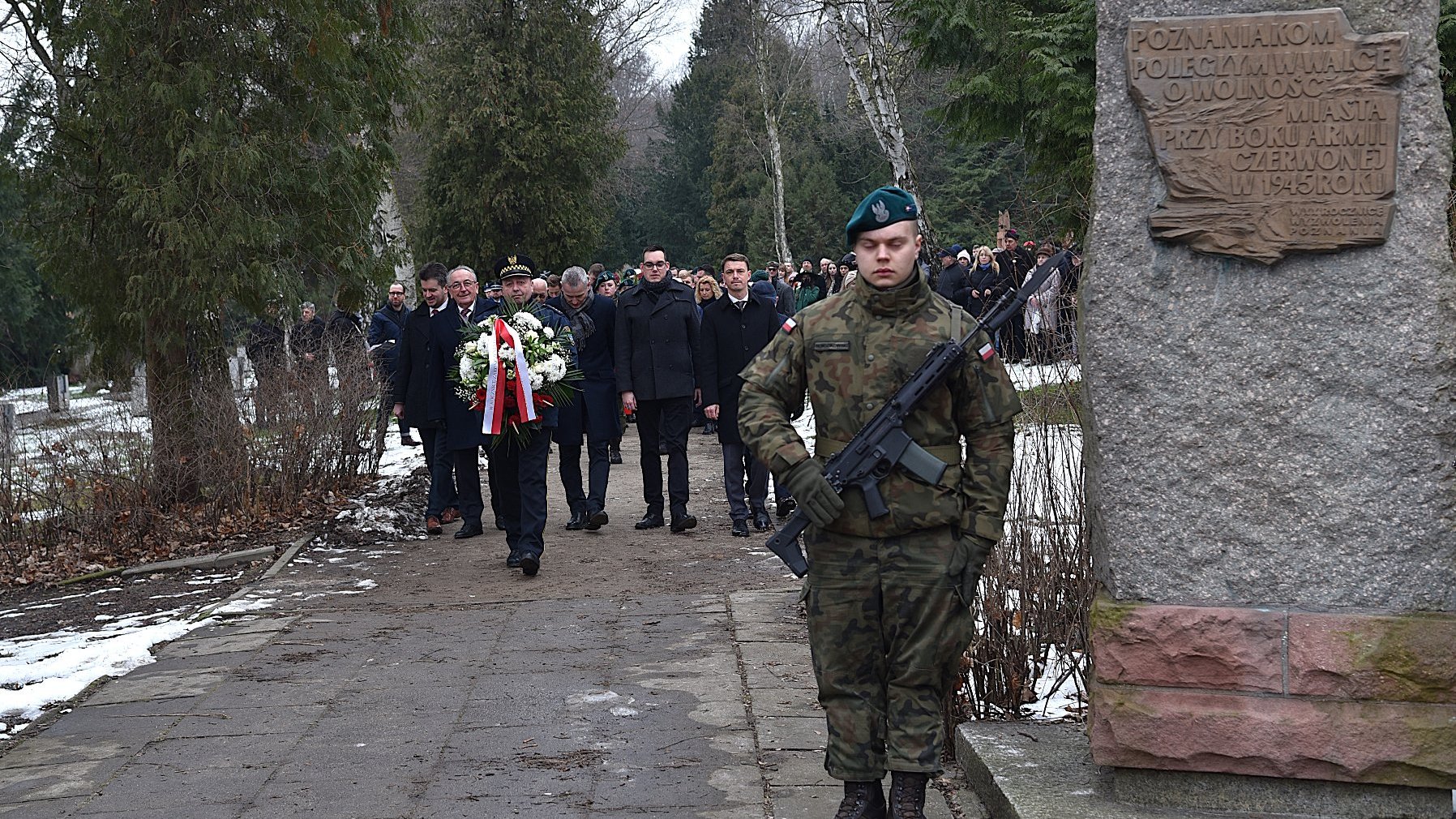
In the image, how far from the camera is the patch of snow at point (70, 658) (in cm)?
642

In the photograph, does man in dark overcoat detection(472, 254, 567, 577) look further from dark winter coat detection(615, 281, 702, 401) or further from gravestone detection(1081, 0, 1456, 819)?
gravestone detection(1081, 0, 1456, 819)

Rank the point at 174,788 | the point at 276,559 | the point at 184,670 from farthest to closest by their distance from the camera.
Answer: the point at 276,559, the point at 184,670, the point at 174,788

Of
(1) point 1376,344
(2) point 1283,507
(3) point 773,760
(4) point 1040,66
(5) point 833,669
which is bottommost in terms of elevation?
(3) point 773,760

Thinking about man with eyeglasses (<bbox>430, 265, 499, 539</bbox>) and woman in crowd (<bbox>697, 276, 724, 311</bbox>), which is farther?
woman in crowd (<bbox>697, 276, 724, 311</bbox>)

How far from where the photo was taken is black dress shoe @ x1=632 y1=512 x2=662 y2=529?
10953 millimetres

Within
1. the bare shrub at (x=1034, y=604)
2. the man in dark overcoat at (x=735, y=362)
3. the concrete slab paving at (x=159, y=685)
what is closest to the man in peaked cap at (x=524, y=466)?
the man in dark overcoat at (x=735, y=362)

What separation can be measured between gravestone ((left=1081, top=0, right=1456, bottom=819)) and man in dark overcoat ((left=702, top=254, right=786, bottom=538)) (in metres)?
6.47

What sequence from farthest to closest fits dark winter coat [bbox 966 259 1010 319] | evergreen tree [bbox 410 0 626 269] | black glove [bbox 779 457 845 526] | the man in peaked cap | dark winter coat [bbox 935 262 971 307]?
evergreen tree [bbox 410 0 626 269] → dark winter coat [bbox 935 262 971 307] → dark winter coat [bbox 966 259 1010 319] → the man in peaked cap → black glove [bbox 779 457 845 526]

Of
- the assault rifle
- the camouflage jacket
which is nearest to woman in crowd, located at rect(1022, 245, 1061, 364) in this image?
the camouflage jacket

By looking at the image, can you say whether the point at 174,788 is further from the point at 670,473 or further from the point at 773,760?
the point at 670,473

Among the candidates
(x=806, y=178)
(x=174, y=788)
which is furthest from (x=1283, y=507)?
(x=806, y=178)

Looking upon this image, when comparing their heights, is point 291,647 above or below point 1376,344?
below

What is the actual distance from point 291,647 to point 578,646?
1.46 metres

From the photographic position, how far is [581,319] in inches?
456
